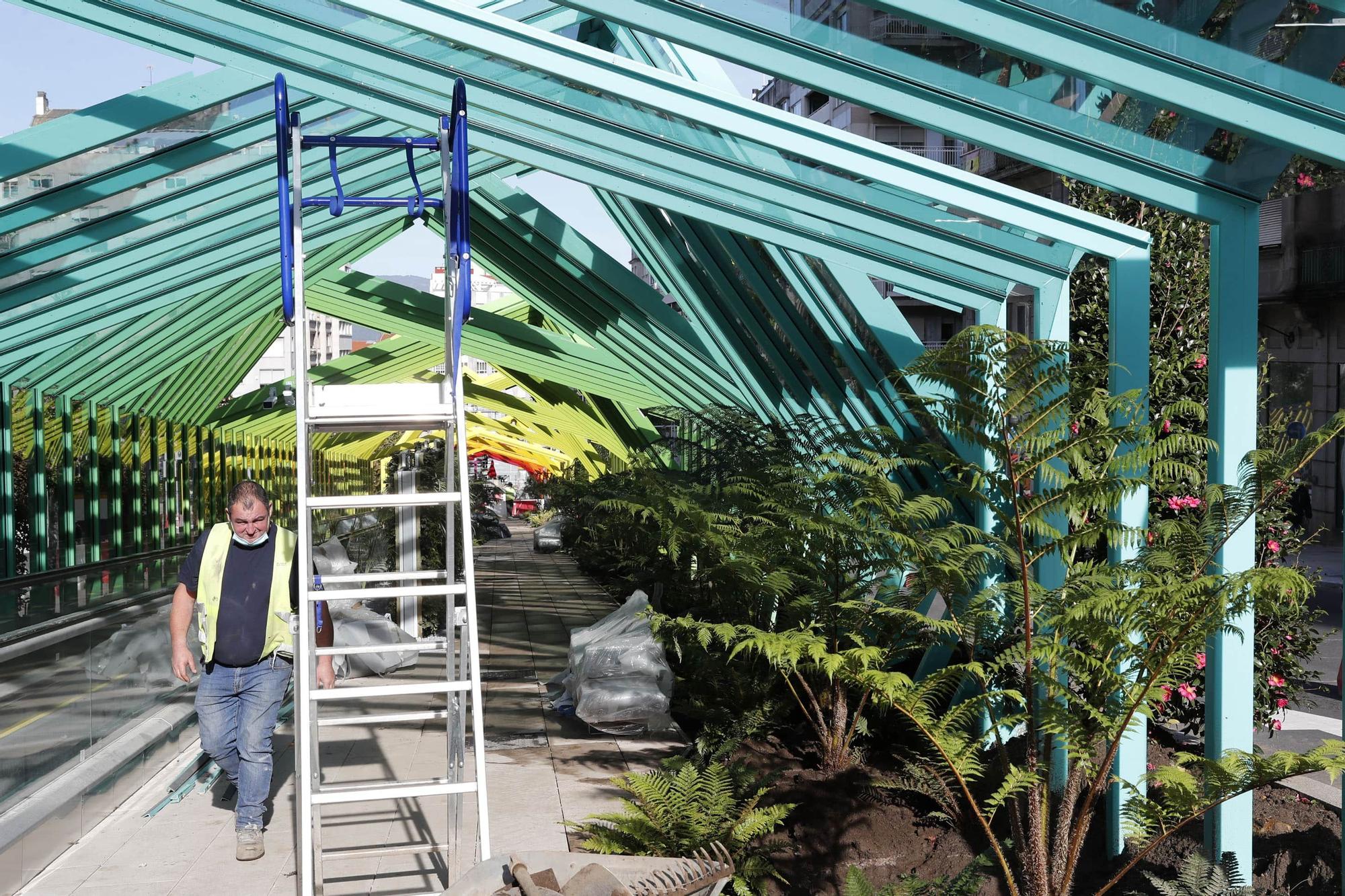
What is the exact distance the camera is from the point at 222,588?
19.6 ft

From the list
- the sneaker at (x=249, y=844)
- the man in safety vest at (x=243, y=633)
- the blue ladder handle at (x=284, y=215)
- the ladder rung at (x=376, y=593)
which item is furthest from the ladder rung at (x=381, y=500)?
the sneaker at (x=249, y=844)

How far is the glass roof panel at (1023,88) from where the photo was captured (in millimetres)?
5133

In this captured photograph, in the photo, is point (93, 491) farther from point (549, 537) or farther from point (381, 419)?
point (549, 537)

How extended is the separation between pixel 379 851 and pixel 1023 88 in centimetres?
406

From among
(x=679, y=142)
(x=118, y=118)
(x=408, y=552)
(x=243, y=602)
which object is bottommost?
(x=408, y=552)

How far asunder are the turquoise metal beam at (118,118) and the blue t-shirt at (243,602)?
2.89 meters

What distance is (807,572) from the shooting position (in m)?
7.17

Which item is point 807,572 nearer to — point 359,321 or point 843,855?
point 843,855

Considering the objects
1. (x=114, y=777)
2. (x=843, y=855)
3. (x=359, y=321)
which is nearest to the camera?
(x=843, y=855)

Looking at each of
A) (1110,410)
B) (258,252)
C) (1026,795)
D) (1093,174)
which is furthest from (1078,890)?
(258,252)

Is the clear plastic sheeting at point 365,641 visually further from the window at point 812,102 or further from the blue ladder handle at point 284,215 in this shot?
the window at point 812,102

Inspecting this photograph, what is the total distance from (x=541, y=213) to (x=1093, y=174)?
8940 millimetres

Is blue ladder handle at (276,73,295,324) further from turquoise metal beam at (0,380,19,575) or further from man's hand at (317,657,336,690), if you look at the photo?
turquoise metal beam at (0,380,19,575)

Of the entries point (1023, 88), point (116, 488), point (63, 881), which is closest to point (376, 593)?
point (63, 881)
